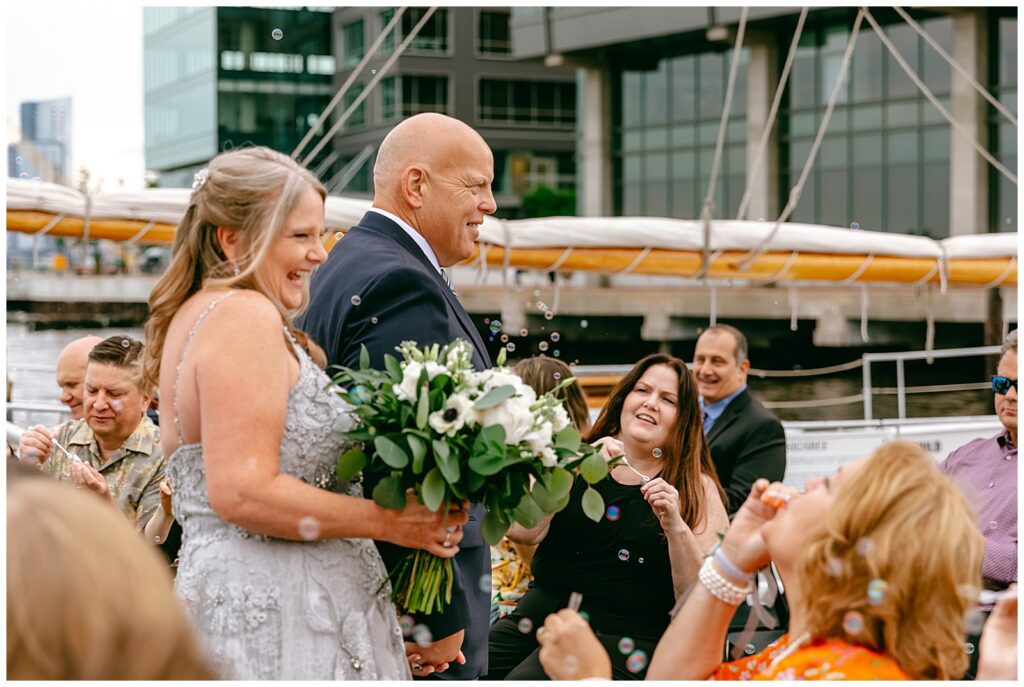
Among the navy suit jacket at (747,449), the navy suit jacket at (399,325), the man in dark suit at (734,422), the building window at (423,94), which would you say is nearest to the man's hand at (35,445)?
the navy suit jacket at (399,325)

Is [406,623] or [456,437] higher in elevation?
[456,437]

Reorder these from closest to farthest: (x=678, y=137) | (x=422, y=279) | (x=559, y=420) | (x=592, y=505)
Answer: (x=559, y=420) < (x=592, y=505) < (x=422, y=279) < (x=678, y=137)

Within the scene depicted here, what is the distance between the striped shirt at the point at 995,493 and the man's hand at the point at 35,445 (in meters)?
Result: 2.99

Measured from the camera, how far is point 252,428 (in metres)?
2.35

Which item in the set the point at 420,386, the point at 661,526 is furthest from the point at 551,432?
the point at 661,526

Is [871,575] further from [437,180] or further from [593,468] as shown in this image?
[437,180]

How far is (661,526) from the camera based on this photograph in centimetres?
383

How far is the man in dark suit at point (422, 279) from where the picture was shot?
9.43ft

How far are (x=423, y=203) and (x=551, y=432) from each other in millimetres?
1006

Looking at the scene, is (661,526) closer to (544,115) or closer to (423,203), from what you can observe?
(423,203)

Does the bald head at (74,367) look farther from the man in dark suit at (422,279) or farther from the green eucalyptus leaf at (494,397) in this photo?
the green eucalyptus leaf at (494,397)

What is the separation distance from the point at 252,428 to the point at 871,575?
122 centimetres

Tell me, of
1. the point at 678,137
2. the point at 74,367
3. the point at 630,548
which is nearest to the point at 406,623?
the point at 630,548

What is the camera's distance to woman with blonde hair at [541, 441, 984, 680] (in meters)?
2.06
